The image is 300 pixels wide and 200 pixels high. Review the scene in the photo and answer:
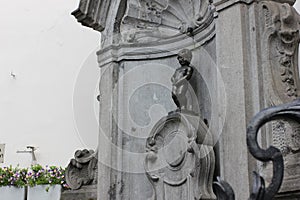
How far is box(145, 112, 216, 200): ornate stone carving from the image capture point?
10.4 feet

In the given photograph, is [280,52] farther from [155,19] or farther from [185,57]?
A: [155,19]

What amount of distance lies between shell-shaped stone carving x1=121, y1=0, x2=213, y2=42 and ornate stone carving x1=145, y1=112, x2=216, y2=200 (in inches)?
37.8

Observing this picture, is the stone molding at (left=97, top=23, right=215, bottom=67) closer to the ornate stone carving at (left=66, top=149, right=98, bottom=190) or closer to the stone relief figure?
the stone relief figure

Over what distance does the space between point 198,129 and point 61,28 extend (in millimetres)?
4352

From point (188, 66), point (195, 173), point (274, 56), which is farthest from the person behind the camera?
point (188, 66)

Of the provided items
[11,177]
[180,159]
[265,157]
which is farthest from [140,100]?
[265,157]

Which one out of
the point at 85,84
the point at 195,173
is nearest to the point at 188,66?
the point at 195,173

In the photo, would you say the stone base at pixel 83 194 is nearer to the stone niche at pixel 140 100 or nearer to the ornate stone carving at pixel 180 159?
the stone niche at pixel 140 100

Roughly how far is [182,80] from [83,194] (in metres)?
1.33

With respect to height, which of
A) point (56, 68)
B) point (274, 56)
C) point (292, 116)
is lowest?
point (292, 116)

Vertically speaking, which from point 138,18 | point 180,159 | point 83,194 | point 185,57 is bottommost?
point 83,194

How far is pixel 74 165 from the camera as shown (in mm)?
4379

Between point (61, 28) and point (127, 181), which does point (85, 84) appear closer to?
point (61, 28)

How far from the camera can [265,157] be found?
1.03 meters
